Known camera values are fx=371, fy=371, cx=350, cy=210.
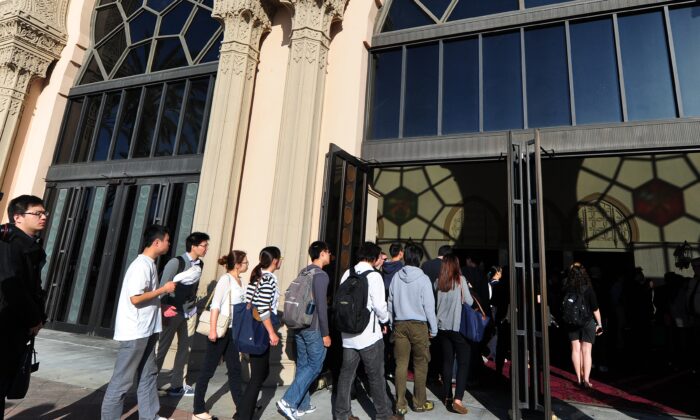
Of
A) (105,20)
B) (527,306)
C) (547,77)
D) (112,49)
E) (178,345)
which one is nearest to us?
(527,306)

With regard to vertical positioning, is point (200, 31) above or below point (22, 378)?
above

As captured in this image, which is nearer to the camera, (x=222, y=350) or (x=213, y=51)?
(x=222, y=350)

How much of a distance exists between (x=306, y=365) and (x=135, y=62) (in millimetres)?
9362

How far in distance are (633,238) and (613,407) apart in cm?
1000

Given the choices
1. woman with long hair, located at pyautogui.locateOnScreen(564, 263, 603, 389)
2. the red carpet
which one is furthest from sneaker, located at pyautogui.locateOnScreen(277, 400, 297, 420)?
woman with long hair, located at pyautogui.locateOnScreen(564, 263, 603, 389)

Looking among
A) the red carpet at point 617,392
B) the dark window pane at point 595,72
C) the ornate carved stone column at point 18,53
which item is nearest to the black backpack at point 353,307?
the red carpet at point 617,392

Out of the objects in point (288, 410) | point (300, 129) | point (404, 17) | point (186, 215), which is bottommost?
point (288, 410)

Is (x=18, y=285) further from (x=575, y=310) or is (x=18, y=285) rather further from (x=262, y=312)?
(x=575, y=310)

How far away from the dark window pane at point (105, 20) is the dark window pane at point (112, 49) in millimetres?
350

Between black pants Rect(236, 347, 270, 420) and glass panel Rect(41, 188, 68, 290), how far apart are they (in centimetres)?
829

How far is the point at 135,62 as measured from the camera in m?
9.63

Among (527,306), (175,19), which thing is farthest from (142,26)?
(527,306)

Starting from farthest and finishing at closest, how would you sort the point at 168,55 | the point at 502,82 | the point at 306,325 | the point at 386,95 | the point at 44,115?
the point at 44,115 → the point at 168,55 → the point at 386,95 → the point at 502,82 → the point at 306,325

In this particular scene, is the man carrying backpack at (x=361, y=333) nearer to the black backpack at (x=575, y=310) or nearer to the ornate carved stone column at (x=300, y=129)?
the ornate carved stone column at (x=300, y=129)
